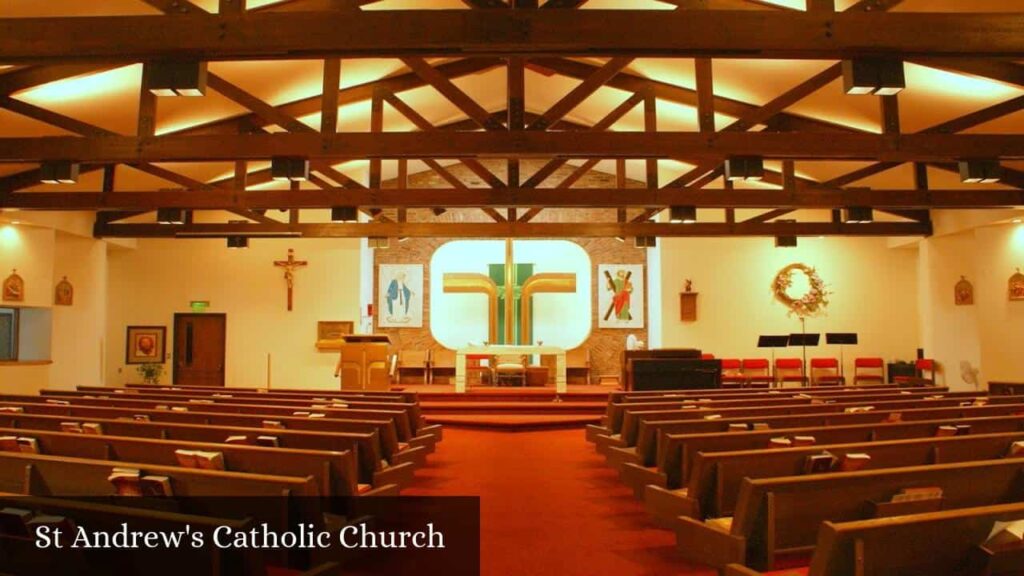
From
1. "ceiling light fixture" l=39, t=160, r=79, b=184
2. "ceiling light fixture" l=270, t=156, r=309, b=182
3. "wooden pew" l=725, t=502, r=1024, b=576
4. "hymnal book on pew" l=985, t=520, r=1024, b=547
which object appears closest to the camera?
"wooden pew" l=725, t=502, r=1024, b=576

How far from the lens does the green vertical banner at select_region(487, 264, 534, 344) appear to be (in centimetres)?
1339

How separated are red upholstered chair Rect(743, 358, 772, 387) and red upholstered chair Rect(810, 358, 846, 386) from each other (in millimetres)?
836

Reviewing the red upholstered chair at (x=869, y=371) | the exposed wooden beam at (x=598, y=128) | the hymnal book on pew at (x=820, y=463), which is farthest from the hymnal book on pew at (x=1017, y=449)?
the red upholstered chair at (x=869, y=371)

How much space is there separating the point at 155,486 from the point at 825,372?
12.6m

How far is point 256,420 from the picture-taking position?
4727mm

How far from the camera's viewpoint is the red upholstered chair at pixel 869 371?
1266 centimetres

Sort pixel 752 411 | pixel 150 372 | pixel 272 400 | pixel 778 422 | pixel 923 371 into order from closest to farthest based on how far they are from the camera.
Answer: pixel 778 422 → pixel 752 411 → pixel 272 400 → pixel 923 371 → pixel 150 372

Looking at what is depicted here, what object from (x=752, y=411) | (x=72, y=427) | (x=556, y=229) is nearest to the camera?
(x=72, y=427)

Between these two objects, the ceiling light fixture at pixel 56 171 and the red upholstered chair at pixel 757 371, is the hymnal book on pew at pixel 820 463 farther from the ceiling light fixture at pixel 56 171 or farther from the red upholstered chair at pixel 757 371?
the red upholstered chair at pixel 757 371

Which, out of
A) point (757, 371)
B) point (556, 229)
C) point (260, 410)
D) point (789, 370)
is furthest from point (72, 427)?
point (789, 370)

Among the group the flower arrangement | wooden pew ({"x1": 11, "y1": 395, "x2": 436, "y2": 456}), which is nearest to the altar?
wooden pew ({"x1": 11, "y1": 395, "x2": 436, "y2": 456})

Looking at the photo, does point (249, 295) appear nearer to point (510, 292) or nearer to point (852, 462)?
point (510, 292)

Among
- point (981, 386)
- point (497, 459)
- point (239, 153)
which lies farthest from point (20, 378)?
Result: point (981, 386)

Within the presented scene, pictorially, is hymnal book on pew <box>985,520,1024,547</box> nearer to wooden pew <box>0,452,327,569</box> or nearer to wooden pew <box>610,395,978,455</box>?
wooden pew <box>0,452,327,569</box>
